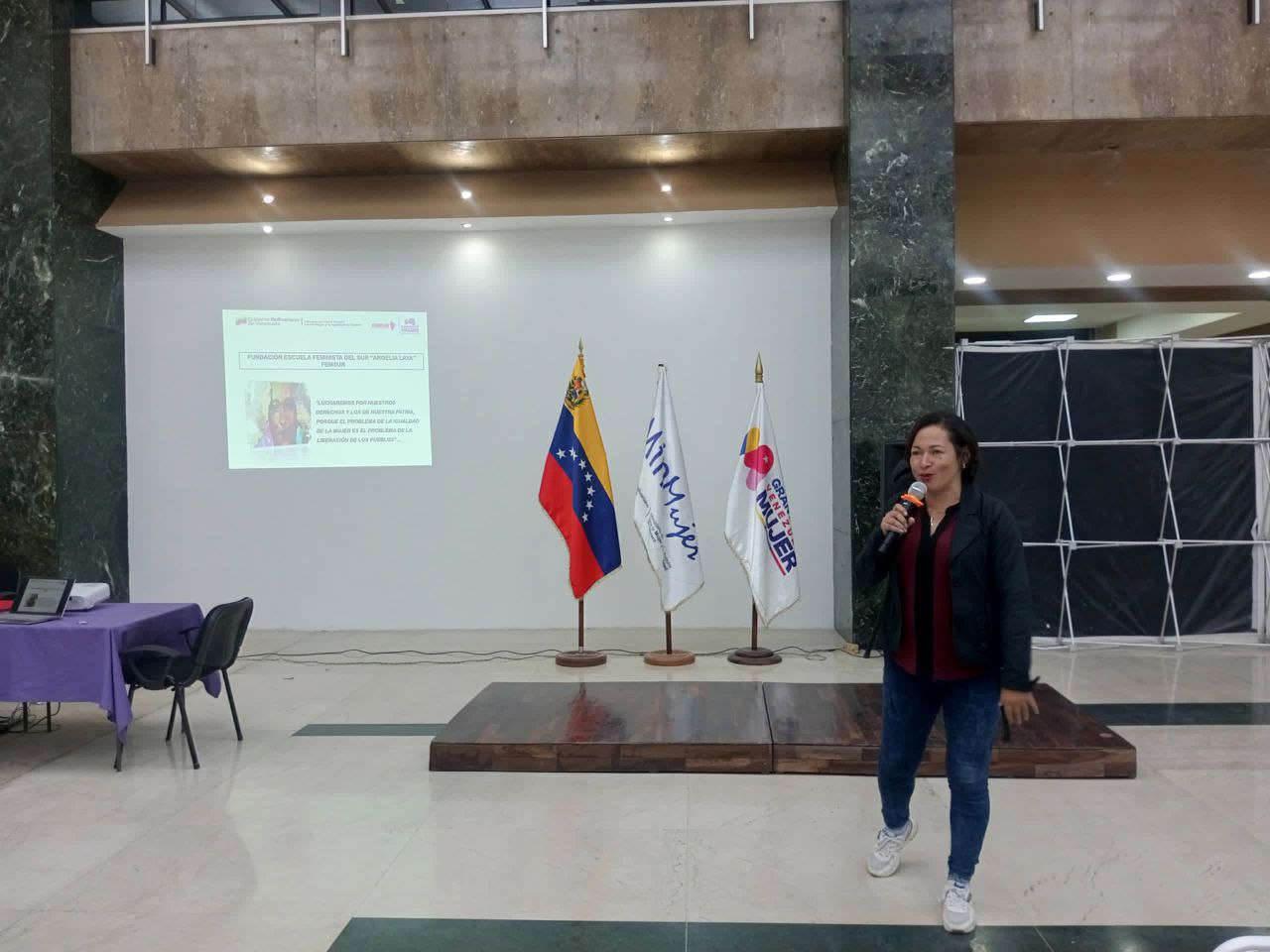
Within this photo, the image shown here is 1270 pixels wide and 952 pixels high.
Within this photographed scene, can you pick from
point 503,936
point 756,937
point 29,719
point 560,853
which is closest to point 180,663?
point 29,719

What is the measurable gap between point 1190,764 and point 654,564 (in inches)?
125

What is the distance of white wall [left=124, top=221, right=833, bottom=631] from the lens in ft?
24.8

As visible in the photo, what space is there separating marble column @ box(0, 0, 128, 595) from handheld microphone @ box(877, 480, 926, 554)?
6497 millimetres

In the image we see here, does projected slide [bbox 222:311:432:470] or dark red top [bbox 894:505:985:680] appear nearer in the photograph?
dark red top [bbox 894:505:985:680]

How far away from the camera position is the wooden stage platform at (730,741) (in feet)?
Result: 13.1

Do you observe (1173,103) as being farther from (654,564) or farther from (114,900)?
(114,900)

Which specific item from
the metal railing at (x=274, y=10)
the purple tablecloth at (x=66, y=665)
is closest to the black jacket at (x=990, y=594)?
the purple tablecloth at (x=66, y=665)

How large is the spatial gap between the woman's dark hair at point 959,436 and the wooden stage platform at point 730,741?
1717 millimetres

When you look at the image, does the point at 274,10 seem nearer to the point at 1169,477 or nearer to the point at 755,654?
the point at 755,654

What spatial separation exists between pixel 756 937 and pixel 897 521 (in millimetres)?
1190

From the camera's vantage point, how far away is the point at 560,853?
3.29 metres

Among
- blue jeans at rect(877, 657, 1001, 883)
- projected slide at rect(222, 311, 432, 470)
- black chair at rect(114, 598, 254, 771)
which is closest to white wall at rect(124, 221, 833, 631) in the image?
projected slide at rect(222, 311, 432, 470)

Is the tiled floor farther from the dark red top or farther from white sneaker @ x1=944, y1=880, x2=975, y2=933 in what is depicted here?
the dark red top

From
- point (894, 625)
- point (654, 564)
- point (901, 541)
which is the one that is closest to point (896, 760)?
point (894, 625)
